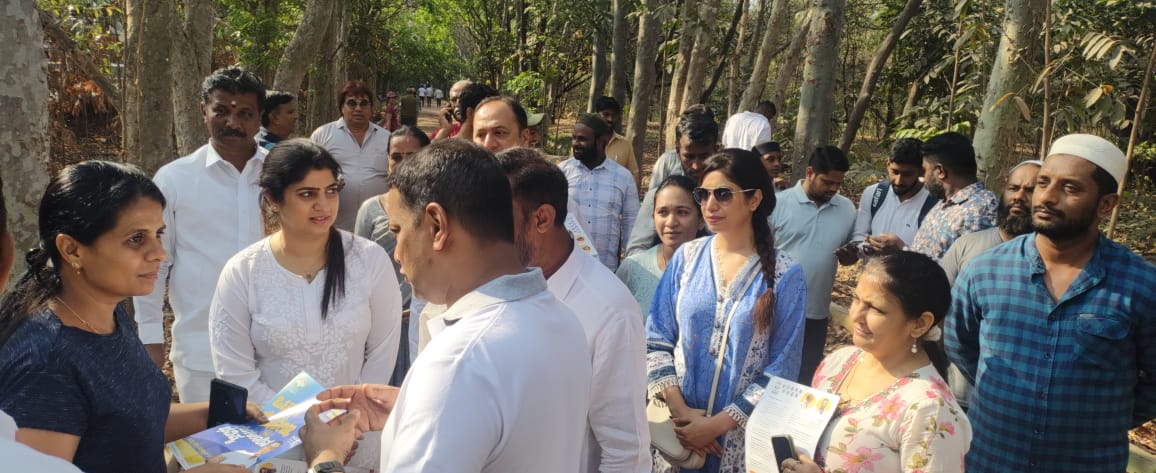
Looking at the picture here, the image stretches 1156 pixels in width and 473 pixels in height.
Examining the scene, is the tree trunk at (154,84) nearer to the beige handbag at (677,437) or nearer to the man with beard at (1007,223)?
the beige handbag at (677,437)

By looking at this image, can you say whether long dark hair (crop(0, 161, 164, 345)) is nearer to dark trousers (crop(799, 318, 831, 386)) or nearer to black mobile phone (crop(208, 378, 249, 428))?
black mobile phone (crop(208, 378, 249, 428))

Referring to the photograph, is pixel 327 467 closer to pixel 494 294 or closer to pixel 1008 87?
pixel 494 294

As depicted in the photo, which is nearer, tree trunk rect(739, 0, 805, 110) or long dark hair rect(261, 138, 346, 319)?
long dark hair rect(261, 138, 346, 319)

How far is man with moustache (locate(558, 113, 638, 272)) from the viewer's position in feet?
16.4

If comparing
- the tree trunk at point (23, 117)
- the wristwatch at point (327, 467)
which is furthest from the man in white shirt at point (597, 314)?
the tree trunk at point (23, 117)

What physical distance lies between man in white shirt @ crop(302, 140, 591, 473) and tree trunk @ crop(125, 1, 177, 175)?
4242mm

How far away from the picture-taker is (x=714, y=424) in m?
2.91

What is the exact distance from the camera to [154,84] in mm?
5094

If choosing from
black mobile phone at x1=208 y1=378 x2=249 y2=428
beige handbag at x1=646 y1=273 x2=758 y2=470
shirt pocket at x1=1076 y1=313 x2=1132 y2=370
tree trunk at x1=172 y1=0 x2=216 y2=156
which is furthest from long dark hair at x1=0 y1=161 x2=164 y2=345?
tree trunk at x1=172 y1=0 x2=216 y2=156

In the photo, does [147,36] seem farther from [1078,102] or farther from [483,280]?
[1078,102]

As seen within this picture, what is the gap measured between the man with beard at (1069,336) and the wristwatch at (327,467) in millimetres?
2442

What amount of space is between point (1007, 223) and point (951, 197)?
2.27 feet

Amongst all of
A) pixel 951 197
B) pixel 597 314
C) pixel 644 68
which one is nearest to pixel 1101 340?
pixel 951 197

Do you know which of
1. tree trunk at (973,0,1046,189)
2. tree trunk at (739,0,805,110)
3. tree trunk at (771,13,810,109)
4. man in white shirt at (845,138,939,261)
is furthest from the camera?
tree trunk at (771,13,810,109)
